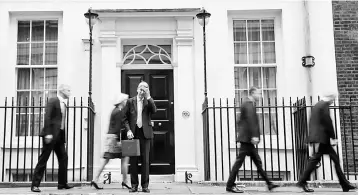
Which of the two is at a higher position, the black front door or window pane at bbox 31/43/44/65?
window pane at bbox 31/43/44/65

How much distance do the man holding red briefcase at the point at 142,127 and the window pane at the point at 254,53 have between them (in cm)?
429

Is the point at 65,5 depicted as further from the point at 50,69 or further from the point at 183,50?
the point at 183,50

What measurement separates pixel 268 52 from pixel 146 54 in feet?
9.53

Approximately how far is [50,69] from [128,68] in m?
1.84

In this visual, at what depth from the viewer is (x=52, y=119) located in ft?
27.7

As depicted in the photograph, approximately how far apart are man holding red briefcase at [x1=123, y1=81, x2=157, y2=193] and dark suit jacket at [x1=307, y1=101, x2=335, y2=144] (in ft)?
8.91

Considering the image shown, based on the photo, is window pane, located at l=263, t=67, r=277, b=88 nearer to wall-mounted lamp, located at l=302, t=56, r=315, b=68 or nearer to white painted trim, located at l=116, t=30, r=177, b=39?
wall-mounted lamp, located at l=302, t=56, r=315, b=68

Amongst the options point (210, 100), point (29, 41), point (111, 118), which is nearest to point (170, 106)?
point (210, 100)

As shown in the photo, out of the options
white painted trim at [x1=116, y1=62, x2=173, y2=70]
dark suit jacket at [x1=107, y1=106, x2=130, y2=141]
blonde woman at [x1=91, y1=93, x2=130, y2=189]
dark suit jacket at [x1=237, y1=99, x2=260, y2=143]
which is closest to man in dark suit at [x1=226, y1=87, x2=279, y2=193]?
dark suit jacket at [x1=237, y1=99, x2=260, y2=143]

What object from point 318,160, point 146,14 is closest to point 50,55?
point 146,14

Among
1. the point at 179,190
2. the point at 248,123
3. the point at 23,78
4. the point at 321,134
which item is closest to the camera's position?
the point at 248,123

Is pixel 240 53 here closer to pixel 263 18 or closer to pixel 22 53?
pixel 263 18

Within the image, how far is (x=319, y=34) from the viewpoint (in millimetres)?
11711

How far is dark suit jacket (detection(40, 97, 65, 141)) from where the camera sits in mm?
8352
